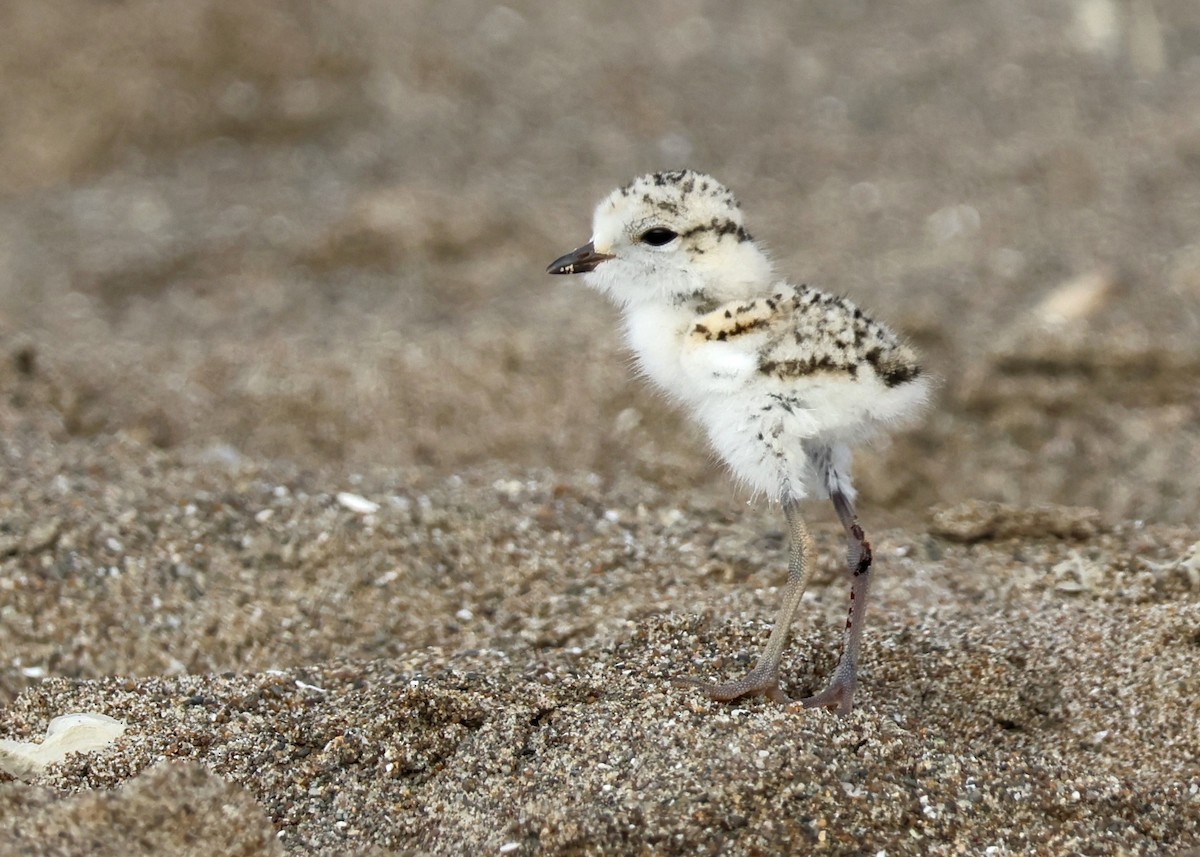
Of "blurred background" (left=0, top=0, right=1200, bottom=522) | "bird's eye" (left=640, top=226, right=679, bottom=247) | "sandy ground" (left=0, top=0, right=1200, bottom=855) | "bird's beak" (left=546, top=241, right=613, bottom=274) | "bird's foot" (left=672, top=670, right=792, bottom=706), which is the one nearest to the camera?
"sandy ground" (left=0, top=0, right=1200, bottom=855)

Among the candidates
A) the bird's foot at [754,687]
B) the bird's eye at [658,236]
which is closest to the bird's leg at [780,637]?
the bird's foot at [754,687]

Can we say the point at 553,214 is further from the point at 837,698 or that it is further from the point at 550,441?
the point at 837,698

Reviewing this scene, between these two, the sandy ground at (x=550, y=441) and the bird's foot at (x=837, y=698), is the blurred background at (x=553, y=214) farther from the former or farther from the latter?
the bird's foot at (x=837, y=698)

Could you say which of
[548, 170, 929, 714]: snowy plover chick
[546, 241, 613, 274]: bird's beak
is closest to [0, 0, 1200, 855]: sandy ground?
[548, 170, 929, 714]: snowy plover chick

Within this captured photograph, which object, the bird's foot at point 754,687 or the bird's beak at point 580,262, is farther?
the bird's beak at point 580,262

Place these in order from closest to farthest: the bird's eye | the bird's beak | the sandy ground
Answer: the sandy ground < the bird's eye < the bird's beak

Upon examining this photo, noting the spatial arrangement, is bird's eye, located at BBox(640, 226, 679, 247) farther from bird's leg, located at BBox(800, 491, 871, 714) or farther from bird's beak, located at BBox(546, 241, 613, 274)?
bird's leg, located at BBox(800, 491, 871, 714)

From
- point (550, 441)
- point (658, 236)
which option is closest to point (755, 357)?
point (658, 236)

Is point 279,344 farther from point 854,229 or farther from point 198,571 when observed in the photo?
point 854,229
